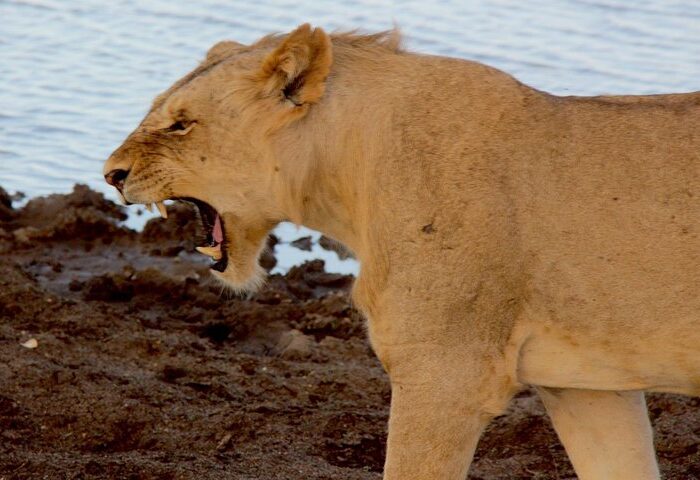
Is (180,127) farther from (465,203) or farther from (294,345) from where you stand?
(294,345)

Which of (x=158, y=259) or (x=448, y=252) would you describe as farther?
(x=158, y=259)

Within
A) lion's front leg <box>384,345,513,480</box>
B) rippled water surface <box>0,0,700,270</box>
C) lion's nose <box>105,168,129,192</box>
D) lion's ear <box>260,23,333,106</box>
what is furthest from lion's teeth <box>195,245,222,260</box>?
rippled water surface <box>0,0,700,270</box>

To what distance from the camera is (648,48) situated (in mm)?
12352

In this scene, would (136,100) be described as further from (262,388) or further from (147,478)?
(147,478)

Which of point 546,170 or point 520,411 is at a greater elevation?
point 546,170

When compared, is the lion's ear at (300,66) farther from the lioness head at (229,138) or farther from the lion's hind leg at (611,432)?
the lion's hind leg at (611,432)

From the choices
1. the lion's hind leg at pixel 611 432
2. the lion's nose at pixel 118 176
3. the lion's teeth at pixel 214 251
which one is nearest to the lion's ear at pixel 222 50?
the lion's nose at pixel 118 176

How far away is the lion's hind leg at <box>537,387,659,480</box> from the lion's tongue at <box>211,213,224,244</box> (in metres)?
1.06

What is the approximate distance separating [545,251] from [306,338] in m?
3.12

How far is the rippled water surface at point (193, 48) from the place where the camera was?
10672 mm

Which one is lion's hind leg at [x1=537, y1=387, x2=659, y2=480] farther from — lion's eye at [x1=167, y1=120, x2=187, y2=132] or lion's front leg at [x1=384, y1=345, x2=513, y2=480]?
lion's eye at [x1=167, y1=120, x2=187, y2=132]

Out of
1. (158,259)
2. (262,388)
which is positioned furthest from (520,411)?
(158,259)

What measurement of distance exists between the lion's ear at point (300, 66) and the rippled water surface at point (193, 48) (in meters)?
5.09

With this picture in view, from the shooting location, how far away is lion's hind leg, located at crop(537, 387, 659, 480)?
16.0 ft
